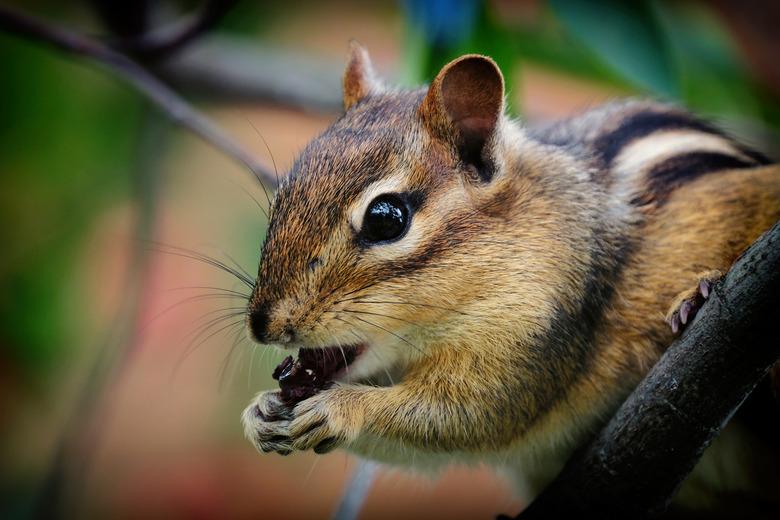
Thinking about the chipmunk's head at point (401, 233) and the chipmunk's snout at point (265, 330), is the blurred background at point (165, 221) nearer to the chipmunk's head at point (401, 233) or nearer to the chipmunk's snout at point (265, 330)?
the chipmunk's head at point (401, 233)

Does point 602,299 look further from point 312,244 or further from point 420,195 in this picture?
point 312,244

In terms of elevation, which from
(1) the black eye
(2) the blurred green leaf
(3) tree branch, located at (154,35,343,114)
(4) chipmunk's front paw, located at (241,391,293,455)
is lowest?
(4) chipmunk's front paw, located at (241,391,293,455)

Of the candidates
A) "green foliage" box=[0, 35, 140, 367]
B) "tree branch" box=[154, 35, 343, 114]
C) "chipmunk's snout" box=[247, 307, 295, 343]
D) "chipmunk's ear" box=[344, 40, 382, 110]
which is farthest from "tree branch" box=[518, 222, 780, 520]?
"green foliage" box=[0, 35, 140, 367]

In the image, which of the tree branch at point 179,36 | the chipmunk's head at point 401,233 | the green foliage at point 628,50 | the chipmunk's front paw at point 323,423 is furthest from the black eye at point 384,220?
the tree branch at point 179,36

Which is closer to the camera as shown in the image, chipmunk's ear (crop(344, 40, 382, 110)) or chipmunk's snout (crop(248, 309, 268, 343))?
chipmunk's snout (crop(248, 309, 268, 343))

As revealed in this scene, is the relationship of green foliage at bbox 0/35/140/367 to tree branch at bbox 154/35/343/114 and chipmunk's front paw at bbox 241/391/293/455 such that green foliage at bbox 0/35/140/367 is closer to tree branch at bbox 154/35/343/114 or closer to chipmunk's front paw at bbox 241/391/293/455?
tree branch at bbox 154/35/343/114

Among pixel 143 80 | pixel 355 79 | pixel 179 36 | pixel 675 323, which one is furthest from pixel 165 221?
pixel 675 323

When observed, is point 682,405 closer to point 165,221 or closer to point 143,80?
point 143,80
